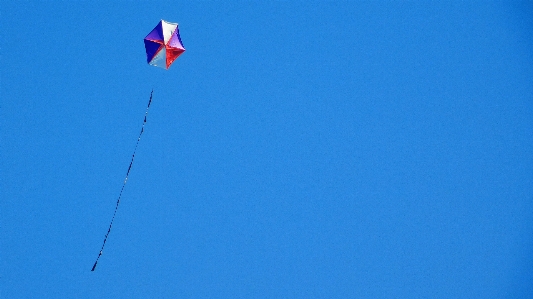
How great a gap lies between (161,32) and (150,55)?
0.20 m

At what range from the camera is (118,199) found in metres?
3.69

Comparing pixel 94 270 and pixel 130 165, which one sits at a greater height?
pixel 130 165

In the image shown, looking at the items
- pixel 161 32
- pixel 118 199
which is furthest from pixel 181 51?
pixel 118 199

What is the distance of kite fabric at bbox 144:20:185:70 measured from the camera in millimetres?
2840

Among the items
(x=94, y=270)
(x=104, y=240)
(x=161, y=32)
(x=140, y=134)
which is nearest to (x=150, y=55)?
(x=161, y=32)

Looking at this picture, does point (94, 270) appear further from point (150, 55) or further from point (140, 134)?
point (150, 55)

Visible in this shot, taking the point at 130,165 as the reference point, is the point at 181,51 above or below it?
above

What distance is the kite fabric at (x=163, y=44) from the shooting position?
284 centimetres

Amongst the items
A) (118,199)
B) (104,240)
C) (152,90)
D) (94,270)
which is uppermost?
(152,90)

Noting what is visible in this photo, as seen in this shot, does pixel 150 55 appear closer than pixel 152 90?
Yes

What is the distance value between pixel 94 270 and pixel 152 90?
192cm

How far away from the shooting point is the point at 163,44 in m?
2.83

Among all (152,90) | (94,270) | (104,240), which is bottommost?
(94,270)

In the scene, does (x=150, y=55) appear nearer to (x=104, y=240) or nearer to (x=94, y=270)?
(x=104, y=240)
